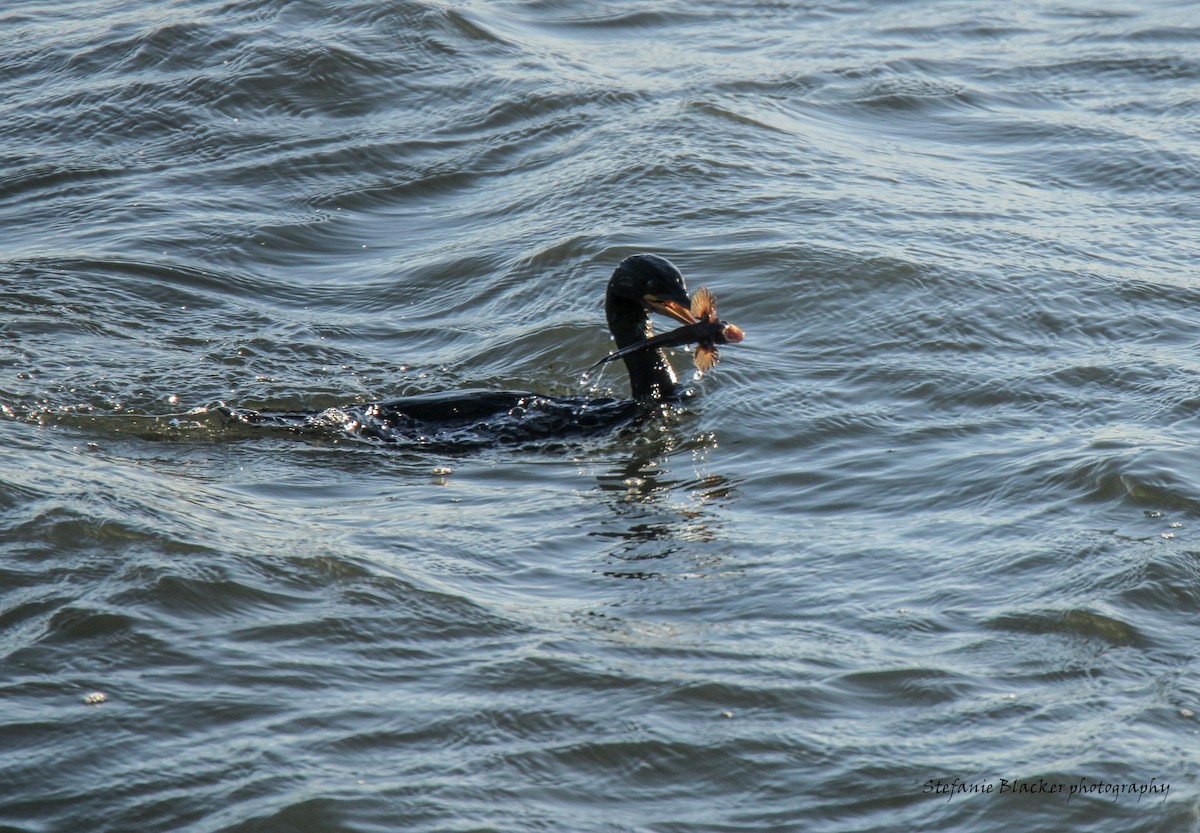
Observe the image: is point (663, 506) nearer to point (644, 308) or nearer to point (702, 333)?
point (702, 333)

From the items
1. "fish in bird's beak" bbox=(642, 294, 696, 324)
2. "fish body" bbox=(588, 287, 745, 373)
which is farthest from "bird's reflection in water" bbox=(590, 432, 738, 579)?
"fish in bird's beak" bbox=(642, 294, 696, 324)

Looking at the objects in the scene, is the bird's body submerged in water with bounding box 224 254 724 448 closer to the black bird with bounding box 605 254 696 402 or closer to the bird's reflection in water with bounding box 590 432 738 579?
the black bird with bounding box 605 254 696 402

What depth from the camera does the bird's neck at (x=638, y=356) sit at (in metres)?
7.16

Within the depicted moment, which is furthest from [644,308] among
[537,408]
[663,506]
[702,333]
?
[663,506]

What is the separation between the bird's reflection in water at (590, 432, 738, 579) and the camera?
5434mm

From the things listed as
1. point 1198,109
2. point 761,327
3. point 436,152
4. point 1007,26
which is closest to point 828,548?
point 761,327

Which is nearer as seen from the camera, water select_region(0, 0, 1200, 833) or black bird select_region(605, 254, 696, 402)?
water select_region(0, 0, 1200, 833)

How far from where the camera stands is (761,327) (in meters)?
8.14

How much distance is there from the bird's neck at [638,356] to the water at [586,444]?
0.77 feet

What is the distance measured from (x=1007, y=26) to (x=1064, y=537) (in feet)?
33.9

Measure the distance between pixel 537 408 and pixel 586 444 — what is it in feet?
0.97

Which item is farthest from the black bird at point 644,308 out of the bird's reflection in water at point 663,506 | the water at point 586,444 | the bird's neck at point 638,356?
the bird's reflection in water at point 663,506

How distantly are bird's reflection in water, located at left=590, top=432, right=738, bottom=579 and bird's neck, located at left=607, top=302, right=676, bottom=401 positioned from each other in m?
0.40

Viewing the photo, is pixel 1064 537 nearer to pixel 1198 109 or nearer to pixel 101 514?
pixel 101 514
